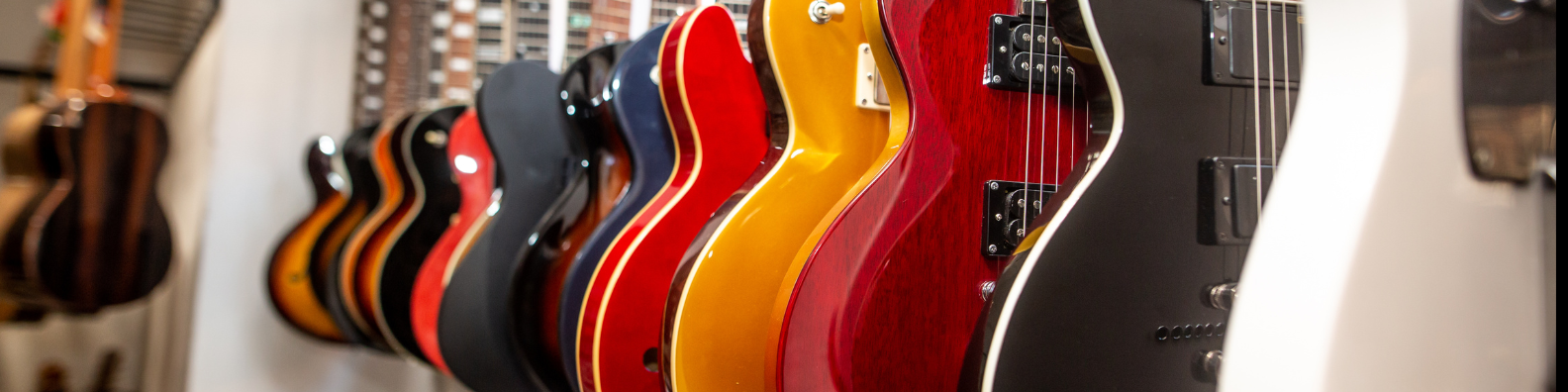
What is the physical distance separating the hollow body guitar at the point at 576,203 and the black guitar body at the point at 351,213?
0.78 metres

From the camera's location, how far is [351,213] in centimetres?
171

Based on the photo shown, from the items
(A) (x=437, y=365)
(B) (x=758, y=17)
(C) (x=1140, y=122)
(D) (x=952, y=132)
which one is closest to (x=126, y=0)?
(A) (x=437, y=365)

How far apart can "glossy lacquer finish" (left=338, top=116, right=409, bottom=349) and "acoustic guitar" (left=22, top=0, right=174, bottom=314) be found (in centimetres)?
44

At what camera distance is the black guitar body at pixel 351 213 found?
1601 mm

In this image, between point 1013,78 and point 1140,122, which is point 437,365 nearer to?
point 1013,78

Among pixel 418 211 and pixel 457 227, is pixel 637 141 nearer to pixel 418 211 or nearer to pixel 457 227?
pixel 457 227

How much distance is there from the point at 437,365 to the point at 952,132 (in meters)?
0.87

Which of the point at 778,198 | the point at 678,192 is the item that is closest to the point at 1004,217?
the point at 778,198

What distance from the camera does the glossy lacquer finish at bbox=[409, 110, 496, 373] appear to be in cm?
121

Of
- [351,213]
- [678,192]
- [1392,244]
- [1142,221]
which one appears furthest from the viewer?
[351,213]

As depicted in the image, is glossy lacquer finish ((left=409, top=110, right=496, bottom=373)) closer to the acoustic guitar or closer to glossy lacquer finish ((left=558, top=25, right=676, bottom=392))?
glossy lacquer finish ((left=558, top=25, right=676, bottom=392))

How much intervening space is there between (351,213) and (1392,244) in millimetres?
1735

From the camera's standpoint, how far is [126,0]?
89.1 inches

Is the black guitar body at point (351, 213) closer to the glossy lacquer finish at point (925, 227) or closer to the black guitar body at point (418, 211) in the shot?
the black guitar body at point (418, 211)
